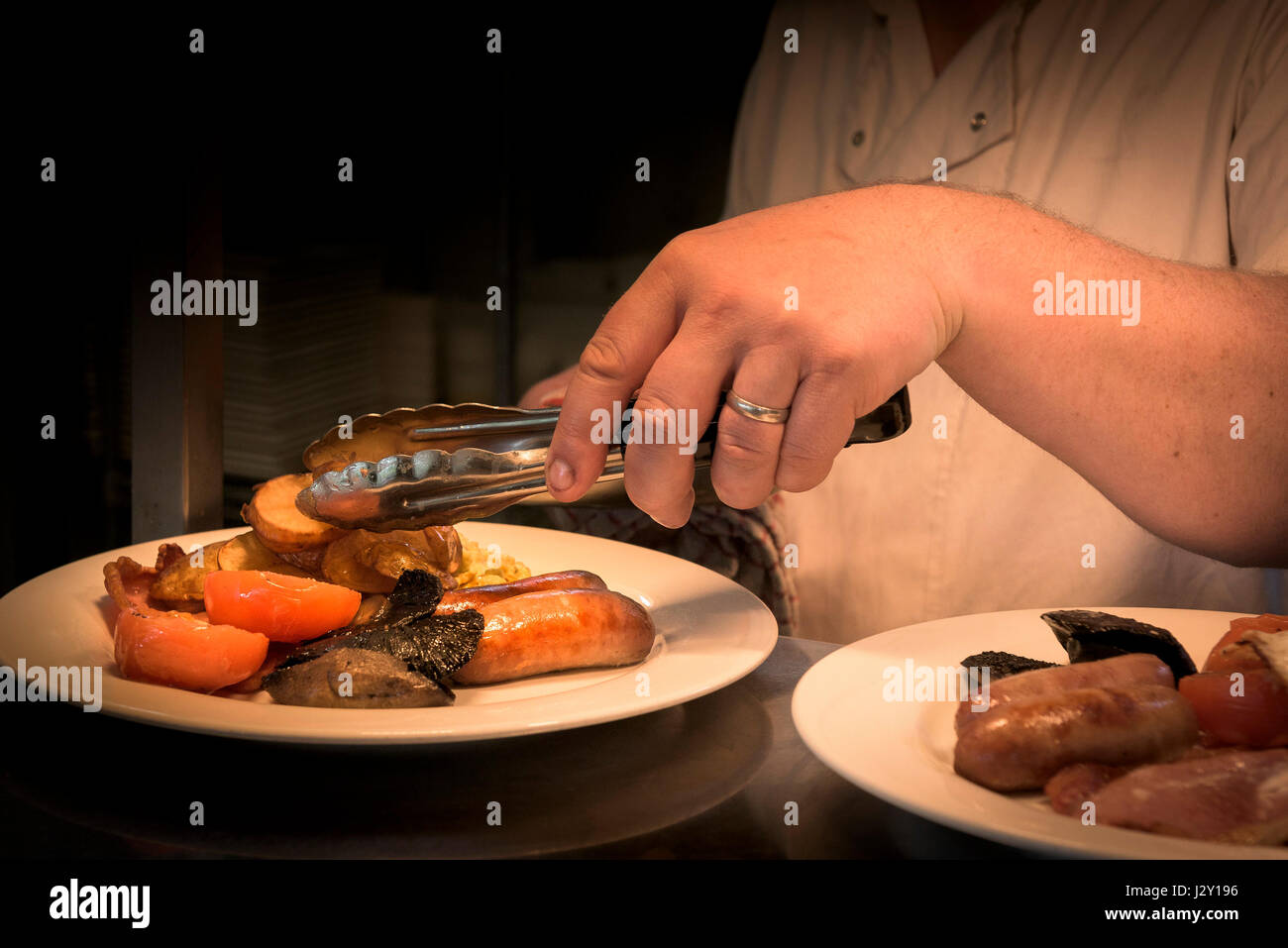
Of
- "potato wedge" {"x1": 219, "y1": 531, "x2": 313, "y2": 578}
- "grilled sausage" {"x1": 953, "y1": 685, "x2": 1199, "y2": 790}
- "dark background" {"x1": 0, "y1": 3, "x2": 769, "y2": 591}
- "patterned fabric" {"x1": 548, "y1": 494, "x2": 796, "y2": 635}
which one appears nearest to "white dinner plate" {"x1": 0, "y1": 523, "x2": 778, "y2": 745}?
"potato wedge" {"x1": 219, "y1": 531, "x2": 313, "y2": 578}

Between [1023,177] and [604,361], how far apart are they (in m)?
1.17

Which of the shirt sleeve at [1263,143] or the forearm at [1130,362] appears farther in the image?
the shirt sleeve at [1263,143]

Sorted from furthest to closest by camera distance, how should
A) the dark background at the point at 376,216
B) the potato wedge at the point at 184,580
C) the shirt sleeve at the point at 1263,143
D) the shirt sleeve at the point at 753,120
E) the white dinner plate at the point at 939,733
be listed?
the shirt sleeve at the point at 753,120, the dark background at the point at 376,216, the shirt sleeve at the point at 1263,143, the potato wedge at the point at 184,580, the white dinner plate at the point at 939,733

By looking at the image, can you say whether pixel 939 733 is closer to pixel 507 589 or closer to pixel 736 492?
pixel 736 492

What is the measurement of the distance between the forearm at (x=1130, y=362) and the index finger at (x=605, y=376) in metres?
0.32

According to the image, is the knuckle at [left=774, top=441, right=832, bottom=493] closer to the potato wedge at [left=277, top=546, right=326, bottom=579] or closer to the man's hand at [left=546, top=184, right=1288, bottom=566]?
the man's hand at [left=546, top=184, right=1288, bottom=566]

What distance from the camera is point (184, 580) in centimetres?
105

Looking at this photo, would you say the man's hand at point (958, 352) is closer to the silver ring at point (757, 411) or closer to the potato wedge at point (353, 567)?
the silver ring at point (757, 411)

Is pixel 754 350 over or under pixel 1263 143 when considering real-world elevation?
under

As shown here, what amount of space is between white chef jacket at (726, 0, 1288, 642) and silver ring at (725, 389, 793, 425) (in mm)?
960

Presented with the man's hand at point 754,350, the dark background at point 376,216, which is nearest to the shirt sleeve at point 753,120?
the dark background at point 376,216

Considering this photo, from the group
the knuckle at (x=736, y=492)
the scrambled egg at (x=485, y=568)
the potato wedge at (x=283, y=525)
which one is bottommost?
the scrambled egg at (x=485, y=568)

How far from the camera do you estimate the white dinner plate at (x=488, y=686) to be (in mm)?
776

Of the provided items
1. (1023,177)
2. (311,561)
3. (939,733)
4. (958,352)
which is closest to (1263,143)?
(1023,177)
